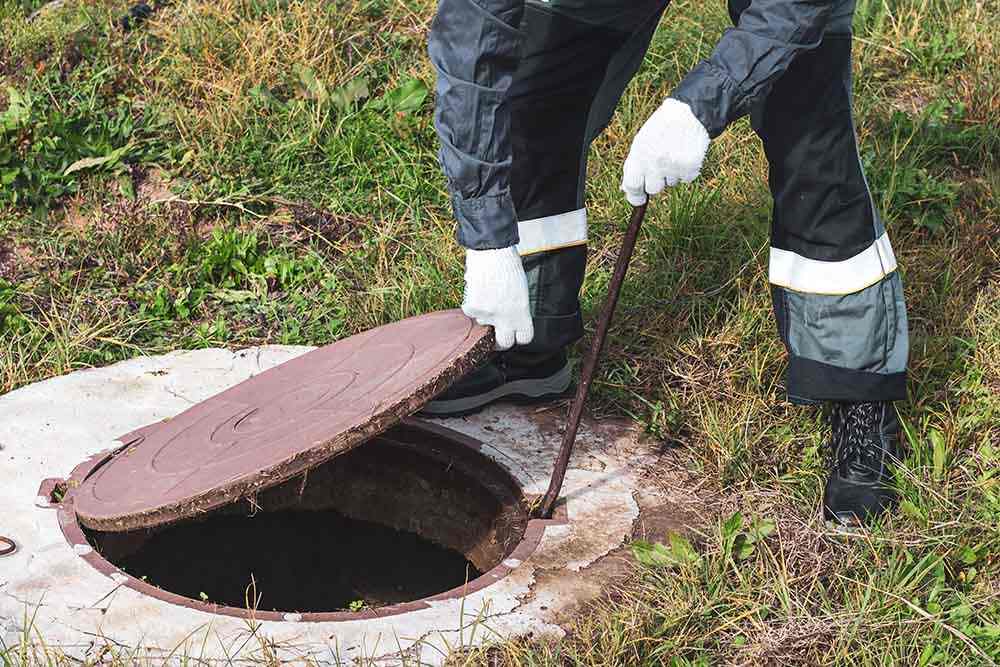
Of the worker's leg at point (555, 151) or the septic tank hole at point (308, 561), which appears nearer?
the worker's leg at point (555, 151)

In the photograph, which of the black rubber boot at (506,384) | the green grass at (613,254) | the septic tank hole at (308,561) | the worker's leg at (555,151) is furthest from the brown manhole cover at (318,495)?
the green grass at (613,254)

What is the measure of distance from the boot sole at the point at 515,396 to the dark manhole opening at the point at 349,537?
83 millimetres

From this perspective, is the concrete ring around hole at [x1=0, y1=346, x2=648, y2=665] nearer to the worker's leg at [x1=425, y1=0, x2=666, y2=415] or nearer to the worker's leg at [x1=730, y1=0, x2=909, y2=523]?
the worker's leg at [x1=425, y1=0, x2=666, y2=415]

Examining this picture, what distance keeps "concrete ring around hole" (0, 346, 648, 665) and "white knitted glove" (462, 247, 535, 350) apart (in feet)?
1.55

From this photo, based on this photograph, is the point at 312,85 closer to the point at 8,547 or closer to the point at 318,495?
the point at 318,495

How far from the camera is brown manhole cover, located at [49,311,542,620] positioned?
2428mm

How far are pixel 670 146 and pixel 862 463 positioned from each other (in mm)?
1001

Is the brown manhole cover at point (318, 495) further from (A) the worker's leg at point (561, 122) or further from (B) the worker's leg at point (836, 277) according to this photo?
(B) the worker's leg at point (836, 277)

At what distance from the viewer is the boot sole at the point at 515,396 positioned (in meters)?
3.29

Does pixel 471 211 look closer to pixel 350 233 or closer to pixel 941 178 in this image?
pixel 350 233

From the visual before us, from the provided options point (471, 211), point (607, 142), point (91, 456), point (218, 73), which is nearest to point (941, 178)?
point (607, 142)

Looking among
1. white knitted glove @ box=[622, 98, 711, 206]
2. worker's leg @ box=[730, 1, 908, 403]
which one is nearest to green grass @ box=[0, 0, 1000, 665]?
worker's leg @ box=[730, 1, 908, 403]

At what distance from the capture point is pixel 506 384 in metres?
A: 3.35

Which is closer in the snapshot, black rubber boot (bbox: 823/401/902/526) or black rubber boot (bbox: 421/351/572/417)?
black rubber boot (bbox: 823/401/902/526)
